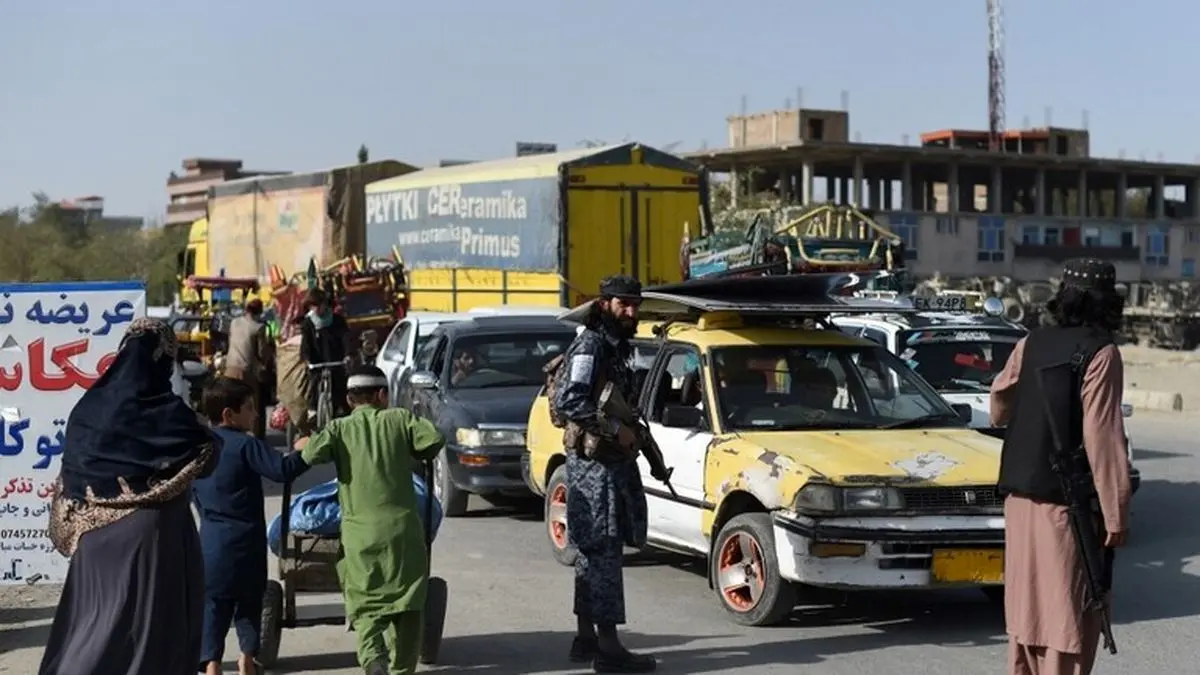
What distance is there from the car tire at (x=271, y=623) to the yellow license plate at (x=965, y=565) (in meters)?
3.27

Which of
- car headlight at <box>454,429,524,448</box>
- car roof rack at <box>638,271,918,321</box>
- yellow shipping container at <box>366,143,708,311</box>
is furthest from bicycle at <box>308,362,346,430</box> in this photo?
car roof rack at <box>638,271,918,321</box>

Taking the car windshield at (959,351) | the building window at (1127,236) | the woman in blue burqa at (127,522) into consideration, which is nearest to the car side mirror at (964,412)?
the car windshield at (959,351)

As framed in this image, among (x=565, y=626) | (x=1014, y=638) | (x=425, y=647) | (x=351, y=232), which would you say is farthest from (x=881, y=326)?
(x=351, y=232)

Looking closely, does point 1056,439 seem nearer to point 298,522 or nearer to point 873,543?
point 873,543

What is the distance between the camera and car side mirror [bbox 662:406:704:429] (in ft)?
30.6

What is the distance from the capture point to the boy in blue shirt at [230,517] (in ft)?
22.3

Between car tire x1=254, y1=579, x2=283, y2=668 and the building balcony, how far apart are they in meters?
58.7

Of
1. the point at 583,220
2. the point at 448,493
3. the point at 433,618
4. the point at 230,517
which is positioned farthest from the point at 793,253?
the point at 230,517

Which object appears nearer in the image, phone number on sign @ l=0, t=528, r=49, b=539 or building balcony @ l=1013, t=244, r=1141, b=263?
phone number on sign @ l=0, t=528, r=49, b=539

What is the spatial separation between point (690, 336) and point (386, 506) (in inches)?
132

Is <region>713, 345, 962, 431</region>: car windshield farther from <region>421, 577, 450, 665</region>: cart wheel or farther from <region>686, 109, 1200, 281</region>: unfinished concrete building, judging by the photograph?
<region>686, 109, 1200, 281</region>: unfinished concrete building

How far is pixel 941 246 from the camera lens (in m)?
61.7

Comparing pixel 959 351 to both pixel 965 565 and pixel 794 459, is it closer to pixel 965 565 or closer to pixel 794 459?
pixel 794 459

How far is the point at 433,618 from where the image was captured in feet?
25.5
